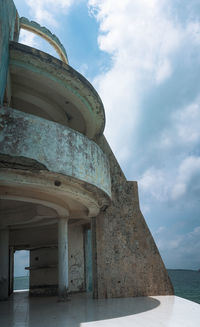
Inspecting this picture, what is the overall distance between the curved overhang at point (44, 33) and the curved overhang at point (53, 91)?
320 centimetres

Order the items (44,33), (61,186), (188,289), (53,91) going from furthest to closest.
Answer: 1. (188,289)
2. (44,33)
3. (53,91)
4. (61,186)

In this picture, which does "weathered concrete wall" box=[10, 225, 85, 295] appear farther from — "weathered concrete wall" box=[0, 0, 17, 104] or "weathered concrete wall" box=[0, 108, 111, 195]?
"weathered concrete wall" box=[0, 0, 17, 104]

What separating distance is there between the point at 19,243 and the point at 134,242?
7.05 m

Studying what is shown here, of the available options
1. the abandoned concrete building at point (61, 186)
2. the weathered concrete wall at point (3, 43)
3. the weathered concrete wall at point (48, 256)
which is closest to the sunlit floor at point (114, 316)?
the abandoned concrete building at point (61, 186)

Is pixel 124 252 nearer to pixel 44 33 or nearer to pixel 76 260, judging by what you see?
pixel 76 260

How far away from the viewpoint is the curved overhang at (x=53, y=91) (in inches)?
337

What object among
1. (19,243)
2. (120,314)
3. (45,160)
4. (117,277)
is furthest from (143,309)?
(19,243)

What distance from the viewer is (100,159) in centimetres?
866

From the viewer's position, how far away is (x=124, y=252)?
36.5 feet

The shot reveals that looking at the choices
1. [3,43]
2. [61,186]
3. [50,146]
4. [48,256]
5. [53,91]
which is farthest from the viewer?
[48,256]

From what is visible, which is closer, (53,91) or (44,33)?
(53,91)

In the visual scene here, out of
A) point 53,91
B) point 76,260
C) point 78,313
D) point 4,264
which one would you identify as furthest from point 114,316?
point 53,91

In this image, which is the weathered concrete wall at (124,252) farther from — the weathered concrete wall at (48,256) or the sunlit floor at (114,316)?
the weathered concrete wall at (48,256)

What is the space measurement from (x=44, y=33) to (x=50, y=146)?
284 inches
